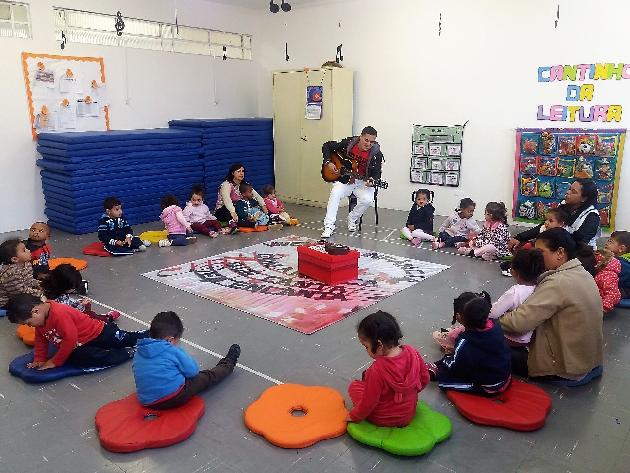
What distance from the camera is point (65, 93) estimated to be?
24.2 ft

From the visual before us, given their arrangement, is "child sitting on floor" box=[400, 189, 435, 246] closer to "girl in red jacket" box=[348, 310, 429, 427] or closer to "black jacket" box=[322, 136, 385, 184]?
"black jacket" box=[322, 136, 385, 184]

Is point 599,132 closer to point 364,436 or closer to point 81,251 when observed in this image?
point 364,436

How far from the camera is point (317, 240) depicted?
6816mm

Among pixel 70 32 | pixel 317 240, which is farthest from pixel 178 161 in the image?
pixel 317 240

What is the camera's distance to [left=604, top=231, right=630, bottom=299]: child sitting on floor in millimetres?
4531

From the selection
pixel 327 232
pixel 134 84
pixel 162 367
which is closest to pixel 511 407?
pixel 162 367

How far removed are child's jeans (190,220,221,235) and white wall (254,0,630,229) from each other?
3127 mm

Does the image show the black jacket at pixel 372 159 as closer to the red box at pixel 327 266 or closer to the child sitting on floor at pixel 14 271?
the red box at pixel 327 266

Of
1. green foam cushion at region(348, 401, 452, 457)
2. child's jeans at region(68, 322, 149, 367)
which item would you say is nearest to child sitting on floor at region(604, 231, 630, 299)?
green foam cushion at region(348, 401, 452, 457)

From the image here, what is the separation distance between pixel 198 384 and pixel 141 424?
15.3 inches

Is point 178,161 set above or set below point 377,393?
above

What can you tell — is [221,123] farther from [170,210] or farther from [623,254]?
[623,254]

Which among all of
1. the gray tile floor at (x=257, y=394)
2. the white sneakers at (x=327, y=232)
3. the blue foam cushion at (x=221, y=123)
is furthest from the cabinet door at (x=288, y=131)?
the gray tile floor at (x=257, y=394)

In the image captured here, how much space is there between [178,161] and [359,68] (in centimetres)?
339
